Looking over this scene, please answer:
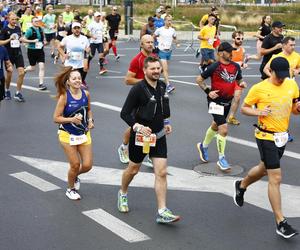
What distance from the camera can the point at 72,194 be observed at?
6.81m

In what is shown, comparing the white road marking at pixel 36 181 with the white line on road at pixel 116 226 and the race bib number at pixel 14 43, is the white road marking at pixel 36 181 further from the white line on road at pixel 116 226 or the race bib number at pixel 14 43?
the race bib number at pixel 14 43

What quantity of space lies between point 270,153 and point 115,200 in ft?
6.59

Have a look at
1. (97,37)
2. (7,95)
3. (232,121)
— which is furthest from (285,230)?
(97,37)

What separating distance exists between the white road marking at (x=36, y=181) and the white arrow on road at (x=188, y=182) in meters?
0.26

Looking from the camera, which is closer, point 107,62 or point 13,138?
point 13,138

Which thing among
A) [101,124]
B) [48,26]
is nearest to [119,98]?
[101,124]

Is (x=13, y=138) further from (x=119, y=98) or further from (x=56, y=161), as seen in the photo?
(x=119, y=98)

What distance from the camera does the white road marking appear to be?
721 cm

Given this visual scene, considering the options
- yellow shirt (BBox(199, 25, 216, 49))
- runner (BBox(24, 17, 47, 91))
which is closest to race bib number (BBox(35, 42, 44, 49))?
runner (BBox(24, 17, 47, 91))

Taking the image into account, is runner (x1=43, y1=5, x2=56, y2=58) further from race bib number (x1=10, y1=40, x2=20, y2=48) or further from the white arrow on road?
the white arrow on road

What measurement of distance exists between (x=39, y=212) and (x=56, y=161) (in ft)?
6.78

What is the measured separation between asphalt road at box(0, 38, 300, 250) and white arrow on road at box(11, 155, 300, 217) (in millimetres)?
14

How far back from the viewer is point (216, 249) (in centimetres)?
540

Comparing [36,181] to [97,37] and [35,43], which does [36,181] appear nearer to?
[35,43]
